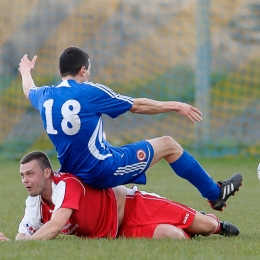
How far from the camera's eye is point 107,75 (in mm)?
17250

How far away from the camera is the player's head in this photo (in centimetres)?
664

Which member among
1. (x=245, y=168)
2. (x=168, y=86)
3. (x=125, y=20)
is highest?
(x=125, y=20)

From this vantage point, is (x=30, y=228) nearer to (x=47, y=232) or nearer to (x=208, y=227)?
(x=47, y=232)

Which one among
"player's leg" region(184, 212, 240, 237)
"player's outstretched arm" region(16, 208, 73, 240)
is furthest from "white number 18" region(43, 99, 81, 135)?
"player's leg" region(184, 212, 240, 237)

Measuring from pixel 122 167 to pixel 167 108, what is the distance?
0.68 m

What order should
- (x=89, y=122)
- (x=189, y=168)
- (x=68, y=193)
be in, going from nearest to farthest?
(x=68, y=193) < (x=89, y=122) < (x=189, y=168)

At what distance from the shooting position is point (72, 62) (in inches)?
276

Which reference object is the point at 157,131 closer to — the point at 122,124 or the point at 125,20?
the point at 122,124

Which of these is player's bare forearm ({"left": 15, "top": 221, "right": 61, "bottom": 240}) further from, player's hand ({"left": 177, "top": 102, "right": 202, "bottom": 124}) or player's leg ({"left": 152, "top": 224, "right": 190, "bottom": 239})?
player's hand ({"left": 177, "top": 102, "right": 202, "bottom": 124})

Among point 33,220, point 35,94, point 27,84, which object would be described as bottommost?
point 33,220

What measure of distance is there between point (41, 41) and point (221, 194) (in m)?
10.5

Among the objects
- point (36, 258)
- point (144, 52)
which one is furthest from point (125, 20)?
point (36, 258)

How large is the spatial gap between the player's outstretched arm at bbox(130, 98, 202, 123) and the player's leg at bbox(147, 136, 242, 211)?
0.41 meters

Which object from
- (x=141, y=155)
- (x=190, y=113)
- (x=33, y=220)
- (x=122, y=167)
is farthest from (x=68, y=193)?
(x=190, y=113)
